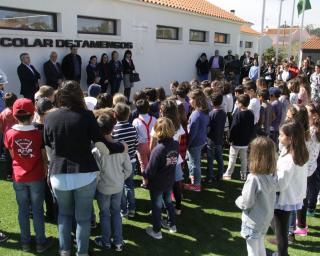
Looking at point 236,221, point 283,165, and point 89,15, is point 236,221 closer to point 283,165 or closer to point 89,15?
point 283,165

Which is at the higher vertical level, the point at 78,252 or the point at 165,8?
the point at 165,8

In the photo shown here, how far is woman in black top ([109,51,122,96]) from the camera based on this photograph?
12.2 metres

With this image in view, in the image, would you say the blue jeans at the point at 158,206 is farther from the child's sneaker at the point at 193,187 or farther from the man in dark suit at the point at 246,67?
the man in dark suit at the point at 246,67

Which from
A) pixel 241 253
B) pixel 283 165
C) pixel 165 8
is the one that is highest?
pixel 165 8

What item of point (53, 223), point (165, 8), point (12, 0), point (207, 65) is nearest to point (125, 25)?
point (165, 8)

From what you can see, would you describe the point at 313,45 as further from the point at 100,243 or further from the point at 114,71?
the point at 100,243

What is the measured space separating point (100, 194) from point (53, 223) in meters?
1.17

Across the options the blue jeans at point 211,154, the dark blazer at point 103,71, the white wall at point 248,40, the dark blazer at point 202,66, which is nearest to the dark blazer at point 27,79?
the dark blazer at point 103,71

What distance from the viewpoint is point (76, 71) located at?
35.7ft

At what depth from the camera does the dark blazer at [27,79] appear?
939cm

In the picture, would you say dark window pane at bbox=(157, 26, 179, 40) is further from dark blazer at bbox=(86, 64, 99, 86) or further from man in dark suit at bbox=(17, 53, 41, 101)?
man in dark suit at bbox=(17, 53, 41, 101)

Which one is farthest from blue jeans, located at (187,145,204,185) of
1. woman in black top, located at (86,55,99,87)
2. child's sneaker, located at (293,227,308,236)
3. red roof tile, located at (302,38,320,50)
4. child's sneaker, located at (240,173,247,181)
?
red roof tile, located at (302,38,320,50)

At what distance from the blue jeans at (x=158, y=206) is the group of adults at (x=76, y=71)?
6455 millimetres

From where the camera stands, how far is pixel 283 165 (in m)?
3.65
